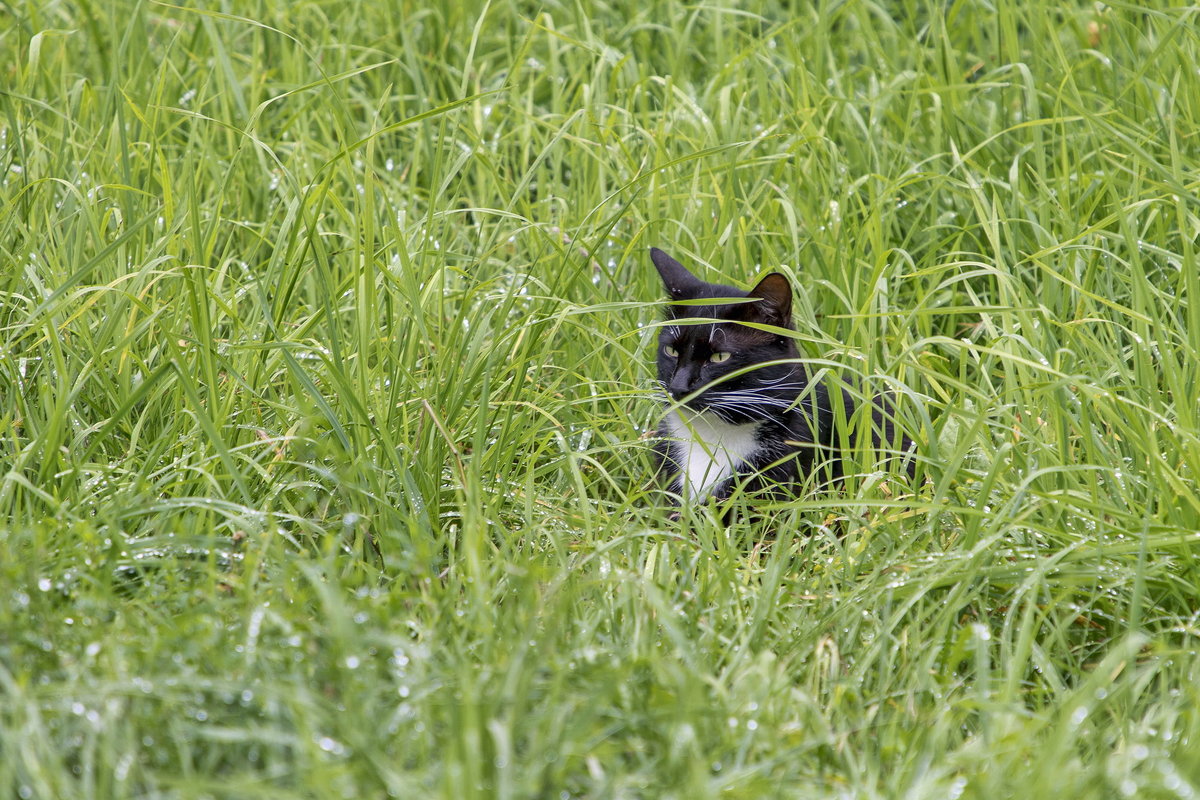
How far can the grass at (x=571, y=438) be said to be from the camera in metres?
1.67

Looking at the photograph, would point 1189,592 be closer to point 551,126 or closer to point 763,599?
point 763,599

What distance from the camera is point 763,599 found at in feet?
7.06

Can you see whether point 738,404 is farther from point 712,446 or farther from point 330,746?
point 330,746

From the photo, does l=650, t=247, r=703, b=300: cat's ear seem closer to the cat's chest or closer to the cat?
the cat

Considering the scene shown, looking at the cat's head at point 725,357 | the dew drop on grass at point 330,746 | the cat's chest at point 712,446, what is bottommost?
the cat's chest at point 712,446

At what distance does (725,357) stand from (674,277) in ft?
0.79

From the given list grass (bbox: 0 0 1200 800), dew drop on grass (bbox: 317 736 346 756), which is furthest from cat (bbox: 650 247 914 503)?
dew drop on grass (bbox: 317 736 346 756)

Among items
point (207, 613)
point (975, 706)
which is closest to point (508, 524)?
point (207, 613)

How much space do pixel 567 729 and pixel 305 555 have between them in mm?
643

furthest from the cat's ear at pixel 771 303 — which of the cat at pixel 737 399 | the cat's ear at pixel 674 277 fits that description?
the cat's ear at pixel 674 277

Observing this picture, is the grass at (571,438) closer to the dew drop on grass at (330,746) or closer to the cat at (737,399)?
the dew drop on grass at (330,746)

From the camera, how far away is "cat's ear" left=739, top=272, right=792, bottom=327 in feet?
9.61

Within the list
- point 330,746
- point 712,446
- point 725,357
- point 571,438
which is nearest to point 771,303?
point 725,357

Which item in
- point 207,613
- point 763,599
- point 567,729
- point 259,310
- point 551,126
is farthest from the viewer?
point 551,126
